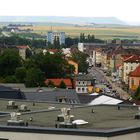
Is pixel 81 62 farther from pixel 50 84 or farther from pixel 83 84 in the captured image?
pixel 50 84

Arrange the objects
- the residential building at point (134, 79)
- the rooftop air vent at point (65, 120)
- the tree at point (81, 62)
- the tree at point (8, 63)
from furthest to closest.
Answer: the tree at point (81, 62) → the residential building at point (134, 79) → the tree at point (8, 63) → the rooftop air vent at point (65, 120)

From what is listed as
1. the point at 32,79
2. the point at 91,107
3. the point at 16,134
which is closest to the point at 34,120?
the point at 16,134

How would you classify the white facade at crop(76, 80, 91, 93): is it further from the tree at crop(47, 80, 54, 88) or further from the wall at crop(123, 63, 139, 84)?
the wall at crop(123, 63, 139, 84)

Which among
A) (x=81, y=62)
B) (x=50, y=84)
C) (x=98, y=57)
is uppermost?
(x=50, y=84)

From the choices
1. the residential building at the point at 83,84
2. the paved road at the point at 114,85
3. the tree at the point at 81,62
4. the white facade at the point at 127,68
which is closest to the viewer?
the paved road at the point at 114,85

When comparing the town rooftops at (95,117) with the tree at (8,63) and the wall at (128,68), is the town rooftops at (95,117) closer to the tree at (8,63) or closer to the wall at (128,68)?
the tree at (8,63)

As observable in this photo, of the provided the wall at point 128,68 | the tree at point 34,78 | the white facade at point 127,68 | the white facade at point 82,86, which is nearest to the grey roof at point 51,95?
the tree at point 34,78

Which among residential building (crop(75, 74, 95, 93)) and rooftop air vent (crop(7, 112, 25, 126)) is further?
residential building (crop(75, 74, 95, 93))

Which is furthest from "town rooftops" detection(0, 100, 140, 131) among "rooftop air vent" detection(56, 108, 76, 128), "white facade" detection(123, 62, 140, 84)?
"white facade" detection(123, 62, 140, 84)

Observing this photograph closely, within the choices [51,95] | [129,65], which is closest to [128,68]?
[129,65]

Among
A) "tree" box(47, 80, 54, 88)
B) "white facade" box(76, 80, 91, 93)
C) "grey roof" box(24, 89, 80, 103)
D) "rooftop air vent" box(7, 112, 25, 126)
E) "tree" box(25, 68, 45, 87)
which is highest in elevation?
"rooftop air vent" box(7, 112, 25, 126)

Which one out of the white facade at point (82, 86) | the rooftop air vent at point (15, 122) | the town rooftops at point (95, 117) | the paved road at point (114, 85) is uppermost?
the rooftop air vent at point (15, 122)

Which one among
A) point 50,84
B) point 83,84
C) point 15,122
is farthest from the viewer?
point 83,84

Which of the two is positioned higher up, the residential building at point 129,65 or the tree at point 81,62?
the residential building at point 129,65
